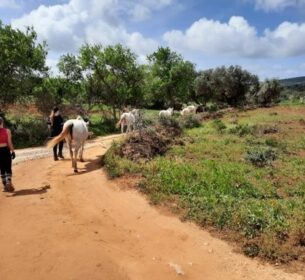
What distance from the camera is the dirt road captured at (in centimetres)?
746

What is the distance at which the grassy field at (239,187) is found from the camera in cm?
867

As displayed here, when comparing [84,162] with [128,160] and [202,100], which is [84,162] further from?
[202,100]

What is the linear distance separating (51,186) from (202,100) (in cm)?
5202

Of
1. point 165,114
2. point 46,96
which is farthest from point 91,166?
point 46,96

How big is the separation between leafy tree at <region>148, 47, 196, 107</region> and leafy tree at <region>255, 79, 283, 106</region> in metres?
9.47

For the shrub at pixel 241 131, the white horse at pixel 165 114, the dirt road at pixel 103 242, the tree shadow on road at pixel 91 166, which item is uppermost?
the white horse at pixel 165 114

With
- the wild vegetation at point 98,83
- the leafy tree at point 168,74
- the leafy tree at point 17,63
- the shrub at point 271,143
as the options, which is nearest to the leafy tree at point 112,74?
the wild vegetation at point 98,83

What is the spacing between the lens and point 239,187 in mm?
12125

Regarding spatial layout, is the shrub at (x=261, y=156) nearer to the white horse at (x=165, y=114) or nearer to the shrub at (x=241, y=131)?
the shrub at (x=241, y=131)

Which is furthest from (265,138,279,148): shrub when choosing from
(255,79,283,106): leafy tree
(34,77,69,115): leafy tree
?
(255,79,283,106): leafy tree

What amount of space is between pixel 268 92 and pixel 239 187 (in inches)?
1726

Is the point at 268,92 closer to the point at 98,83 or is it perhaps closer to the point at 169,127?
the point at 98,83

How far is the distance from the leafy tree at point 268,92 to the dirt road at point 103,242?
44392 millimetres

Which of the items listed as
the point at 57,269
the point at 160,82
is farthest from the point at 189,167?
the point at 160,82
